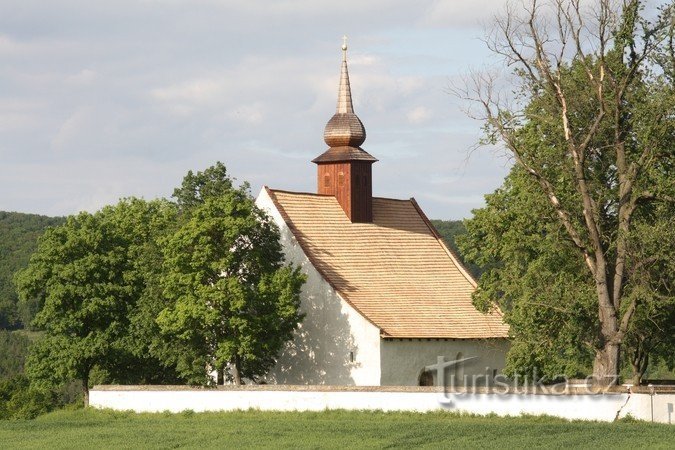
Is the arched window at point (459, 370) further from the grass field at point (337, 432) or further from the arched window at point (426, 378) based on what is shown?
the grass field at point (337, 432)

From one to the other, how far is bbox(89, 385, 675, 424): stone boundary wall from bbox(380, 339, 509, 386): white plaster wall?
7.19m

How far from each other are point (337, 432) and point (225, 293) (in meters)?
12.7

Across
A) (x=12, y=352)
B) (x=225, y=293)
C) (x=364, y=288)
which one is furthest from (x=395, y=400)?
(x=12, y=352)

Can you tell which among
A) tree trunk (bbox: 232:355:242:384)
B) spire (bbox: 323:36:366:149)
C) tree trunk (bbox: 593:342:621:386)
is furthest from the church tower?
tree trunk (bbox: 593:342:621:386)

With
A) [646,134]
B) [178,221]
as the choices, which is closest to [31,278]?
[178,221]

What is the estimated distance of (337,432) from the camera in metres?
34.2

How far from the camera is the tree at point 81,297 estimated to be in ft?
167

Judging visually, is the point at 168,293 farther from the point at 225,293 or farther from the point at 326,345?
the point at 326,345

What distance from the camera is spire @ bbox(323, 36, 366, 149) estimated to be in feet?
186

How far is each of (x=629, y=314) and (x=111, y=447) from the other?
1691 cm

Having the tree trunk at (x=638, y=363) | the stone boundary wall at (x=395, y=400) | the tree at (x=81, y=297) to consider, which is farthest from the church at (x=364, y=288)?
the stone boundary wall at (x=395, y=400)

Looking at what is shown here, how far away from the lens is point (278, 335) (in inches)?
1852

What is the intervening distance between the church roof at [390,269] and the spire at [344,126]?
99.4 inches

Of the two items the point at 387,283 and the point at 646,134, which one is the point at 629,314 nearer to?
the point at 646,134
